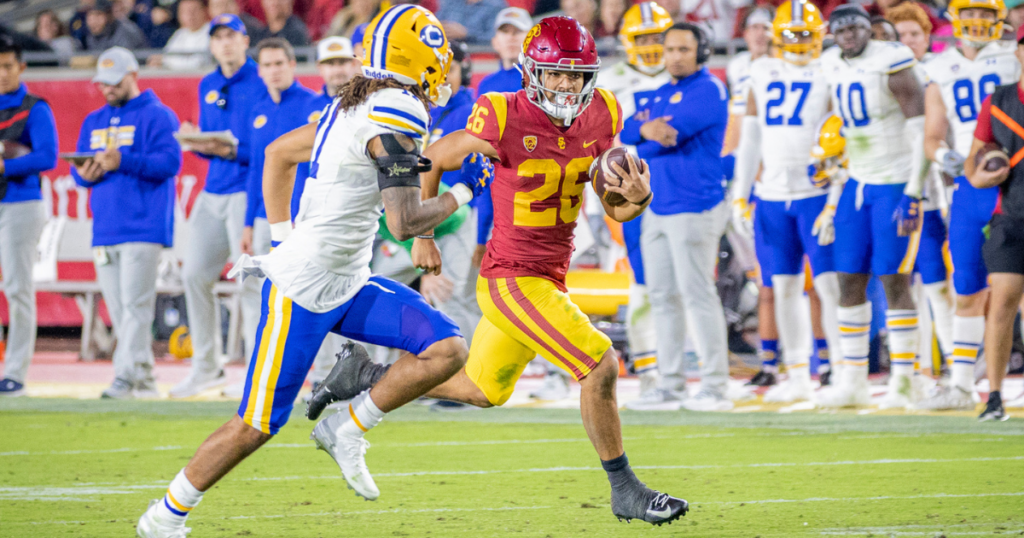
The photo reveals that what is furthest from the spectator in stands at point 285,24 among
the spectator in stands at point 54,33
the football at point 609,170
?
the football at point 609,170

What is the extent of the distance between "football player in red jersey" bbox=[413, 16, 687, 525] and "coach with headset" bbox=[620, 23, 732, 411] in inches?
115

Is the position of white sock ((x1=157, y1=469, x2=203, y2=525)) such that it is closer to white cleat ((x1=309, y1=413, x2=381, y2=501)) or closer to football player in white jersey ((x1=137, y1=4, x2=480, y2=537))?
football player in white jersey ((x1=137, y1=4, x2=480, y2=537))

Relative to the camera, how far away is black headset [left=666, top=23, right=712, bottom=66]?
7254 millimetres

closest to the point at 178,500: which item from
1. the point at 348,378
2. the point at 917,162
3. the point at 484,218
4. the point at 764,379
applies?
the point at 348,378

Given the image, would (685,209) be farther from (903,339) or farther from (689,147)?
(903,339)

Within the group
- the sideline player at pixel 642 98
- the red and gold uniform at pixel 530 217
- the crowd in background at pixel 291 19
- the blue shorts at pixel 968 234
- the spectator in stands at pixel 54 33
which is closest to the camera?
the red and gold uniform at pixel 530 217

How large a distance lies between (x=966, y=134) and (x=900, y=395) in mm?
1668

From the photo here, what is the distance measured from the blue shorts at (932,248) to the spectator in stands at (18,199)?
5.96 metres

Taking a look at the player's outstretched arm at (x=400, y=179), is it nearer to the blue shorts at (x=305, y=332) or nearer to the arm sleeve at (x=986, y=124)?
the blue shorts at (x=305, y=332)

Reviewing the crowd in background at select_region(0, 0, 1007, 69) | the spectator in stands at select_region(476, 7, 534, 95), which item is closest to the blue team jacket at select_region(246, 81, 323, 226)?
the spectator in stands at select_region(476, 7, 534, 95)

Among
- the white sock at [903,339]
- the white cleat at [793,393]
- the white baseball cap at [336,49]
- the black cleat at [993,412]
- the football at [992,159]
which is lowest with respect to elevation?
the white cleat at [793,393]

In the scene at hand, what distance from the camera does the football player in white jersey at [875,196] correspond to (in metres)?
7.11

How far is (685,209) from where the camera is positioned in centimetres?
724

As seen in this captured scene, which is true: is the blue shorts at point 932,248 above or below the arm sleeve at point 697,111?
below
